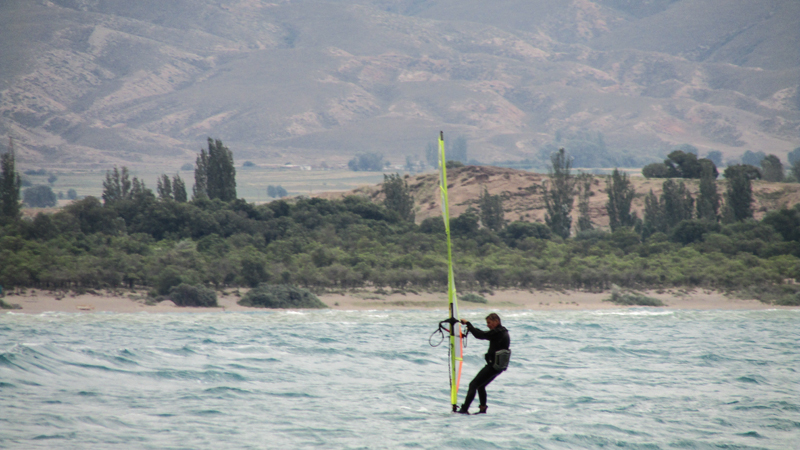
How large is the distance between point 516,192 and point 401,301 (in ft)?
154

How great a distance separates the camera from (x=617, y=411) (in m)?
16.2

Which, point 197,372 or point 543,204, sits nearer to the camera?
point 197,372

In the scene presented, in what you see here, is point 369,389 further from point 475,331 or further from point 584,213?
point 584,213

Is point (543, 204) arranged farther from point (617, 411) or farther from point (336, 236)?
point (617, 411)

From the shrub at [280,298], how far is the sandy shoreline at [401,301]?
70cm

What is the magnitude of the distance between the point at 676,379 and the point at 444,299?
2776 cm

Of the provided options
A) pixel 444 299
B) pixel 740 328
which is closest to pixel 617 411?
pixel 740 328

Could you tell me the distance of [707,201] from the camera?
72875 millimetres

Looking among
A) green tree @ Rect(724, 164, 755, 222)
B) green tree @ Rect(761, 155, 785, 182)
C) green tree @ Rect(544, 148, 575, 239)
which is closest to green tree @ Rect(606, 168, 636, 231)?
green tree @ Rect(544, 148, 575, 239)

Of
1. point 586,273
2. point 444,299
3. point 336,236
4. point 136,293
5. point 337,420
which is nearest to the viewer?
Answer: point 337,420

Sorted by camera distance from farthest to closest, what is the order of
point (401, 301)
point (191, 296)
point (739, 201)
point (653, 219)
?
1. point (653, 219)
2. point (739, 201)
3. point (401, 301)
4. point (191, 296)

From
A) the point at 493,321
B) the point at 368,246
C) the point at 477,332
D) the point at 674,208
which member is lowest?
the point at 477,332

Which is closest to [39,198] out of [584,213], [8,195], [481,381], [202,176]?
[202,176]

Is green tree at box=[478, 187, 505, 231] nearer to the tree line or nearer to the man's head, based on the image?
the tree line
